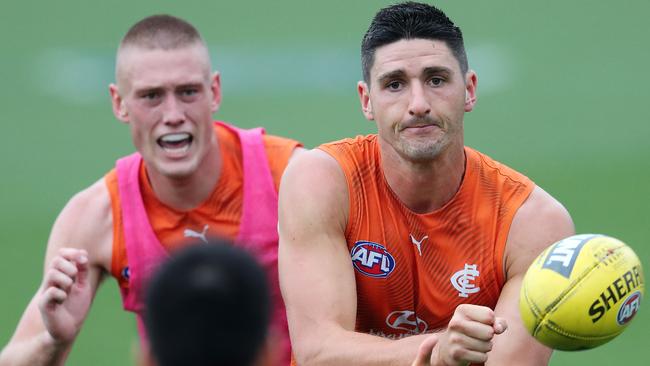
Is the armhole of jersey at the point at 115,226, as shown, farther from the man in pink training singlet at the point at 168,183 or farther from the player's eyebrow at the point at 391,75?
the player's eyebrow at the point at 391,75

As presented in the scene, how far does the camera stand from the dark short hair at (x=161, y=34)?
9.57 m

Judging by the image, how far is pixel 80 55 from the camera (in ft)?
76.4

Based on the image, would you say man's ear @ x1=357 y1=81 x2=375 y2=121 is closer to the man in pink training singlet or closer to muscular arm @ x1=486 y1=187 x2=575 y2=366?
muscular arm @ x1=486 y1=187 x2=575 y2=366

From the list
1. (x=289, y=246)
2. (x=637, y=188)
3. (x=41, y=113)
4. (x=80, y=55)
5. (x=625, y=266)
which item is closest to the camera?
(x=625, y=266)

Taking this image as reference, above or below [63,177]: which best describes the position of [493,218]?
below

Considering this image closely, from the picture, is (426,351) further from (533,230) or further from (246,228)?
(246,228)

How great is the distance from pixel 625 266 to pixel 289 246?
210 centimetres

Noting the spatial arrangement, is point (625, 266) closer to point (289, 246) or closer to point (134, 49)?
point (289, 246)

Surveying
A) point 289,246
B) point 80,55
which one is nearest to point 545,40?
point 80,55

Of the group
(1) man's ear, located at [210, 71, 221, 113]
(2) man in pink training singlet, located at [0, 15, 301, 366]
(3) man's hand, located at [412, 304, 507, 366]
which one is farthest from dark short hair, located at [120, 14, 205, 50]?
(3) man's hand, located at [412, 304, 507, 366]

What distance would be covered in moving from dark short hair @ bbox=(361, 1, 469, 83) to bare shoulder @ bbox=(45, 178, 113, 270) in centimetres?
240

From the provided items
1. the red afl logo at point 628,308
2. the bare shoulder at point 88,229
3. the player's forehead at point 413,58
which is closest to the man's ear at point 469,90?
the player's forehead at point 413,58

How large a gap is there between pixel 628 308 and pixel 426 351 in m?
1.09

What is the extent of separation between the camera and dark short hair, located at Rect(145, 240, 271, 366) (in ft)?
13.8
